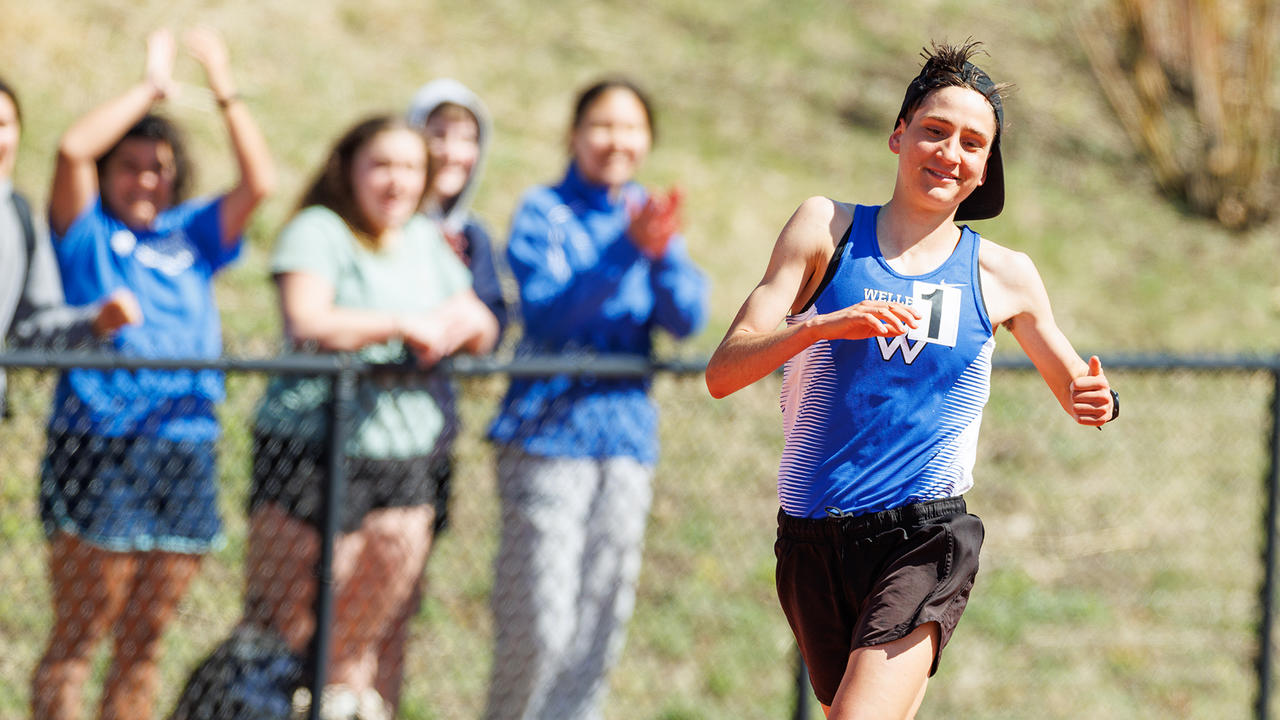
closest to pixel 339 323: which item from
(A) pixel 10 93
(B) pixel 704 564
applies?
(A) pixel 10 93

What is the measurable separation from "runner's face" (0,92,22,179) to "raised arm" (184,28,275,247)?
0.54 m

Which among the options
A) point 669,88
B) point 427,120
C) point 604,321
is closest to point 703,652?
point 604,321

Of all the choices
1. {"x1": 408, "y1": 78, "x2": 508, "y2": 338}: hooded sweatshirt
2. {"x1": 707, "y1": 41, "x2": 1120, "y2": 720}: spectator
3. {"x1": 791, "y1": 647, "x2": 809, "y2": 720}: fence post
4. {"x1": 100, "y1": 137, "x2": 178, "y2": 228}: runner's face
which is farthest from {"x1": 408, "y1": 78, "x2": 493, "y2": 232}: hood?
{"x1": 707, "y1": 41, "x2": 1120, "y2": 720}: spectator

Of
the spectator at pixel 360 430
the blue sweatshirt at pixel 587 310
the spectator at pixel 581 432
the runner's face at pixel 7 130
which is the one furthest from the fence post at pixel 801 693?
the runner's face at pixel 7 130

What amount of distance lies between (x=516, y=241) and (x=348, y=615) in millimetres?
1228

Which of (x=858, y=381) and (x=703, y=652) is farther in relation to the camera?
(x=703, y=652)

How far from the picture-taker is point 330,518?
3.63m

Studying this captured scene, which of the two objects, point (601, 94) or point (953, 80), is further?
point (601, 94)

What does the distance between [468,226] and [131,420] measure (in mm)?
1301

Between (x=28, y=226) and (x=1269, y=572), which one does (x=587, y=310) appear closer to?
(x=28, y=226)

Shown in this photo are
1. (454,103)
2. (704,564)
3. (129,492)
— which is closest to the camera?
(129,492)

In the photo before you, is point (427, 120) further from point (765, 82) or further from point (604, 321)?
point (765, 82)

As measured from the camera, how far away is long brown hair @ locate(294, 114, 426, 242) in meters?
3.92

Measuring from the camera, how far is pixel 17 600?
13.9 feet
